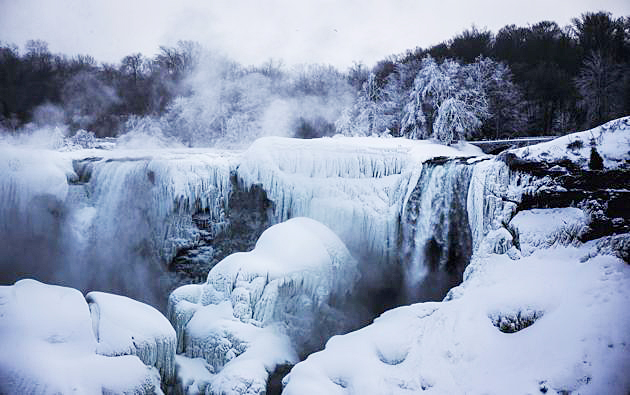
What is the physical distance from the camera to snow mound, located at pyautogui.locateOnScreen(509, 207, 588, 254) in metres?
4.70

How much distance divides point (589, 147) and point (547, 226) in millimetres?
1169

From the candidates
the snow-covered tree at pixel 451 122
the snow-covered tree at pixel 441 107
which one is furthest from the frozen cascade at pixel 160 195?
the snow-covered tree at pixel 441 107

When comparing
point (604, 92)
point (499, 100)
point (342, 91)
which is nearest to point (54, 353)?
point (499, 100)

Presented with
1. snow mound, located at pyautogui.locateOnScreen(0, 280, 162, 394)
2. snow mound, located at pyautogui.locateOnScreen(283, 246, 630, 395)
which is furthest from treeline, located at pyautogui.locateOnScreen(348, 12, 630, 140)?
snow mound, located at pyautogui.locateOnScreen(0, 280, 162, 394)

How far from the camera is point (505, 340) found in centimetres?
421

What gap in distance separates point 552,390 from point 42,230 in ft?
38.6

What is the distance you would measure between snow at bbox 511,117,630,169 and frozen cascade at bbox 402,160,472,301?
7.88 ft

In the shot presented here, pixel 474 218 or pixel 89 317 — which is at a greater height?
pixel 474 218

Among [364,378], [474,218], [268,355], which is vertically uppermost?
[474,218]

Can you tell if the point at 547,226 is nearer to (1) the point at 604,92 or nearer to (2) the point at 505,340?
(2) the point at 505,340

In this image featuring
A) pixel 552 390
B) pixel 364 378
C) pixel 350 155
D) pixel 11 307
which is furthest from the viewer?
pixel 350 155

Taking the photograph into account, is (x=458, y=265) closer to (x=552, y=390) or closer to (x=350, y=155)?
(x=350, y=155)

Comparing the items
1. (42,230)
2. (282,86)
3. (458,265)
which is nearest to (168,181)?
(42,230)

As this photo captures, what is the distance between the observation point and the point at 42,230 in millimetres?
10367
